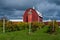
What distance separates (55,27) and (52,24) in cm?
89

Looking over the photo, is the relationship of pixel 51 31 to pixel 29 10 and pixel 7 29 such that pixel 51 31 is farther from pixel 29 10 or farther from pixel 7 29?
pixel 29 10

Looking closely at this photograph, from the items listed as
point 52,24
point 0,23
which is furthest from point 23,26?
point 52,24

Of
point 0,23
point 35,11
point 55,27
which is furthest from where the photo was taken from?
point 35,11

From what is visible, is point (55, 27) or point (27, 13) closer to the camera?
point (55, 27)

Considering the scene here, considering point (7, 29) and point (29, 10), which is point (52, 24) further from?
point (29, 10)

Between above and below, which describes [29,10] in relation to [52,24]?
above

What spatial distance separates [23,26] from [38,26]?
3327 mm

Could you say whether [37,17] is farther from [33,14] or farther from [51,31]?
[51,31]

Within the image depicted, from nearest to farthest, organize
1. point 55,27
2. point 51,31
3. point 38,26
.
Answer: point 51,31, point 55,27, point 38,26

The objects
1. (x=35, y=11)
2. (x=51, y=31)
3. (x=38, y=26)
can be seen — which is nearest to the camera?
(x=51, y=31)

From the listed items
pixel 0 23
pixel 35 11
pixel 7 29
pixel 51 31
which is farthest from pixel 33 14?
pixel 51 31

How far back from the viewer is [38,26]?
136 feet

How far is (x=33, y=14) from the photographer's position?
57.3 m

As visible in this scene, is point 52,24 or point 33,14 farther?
point 33,14
